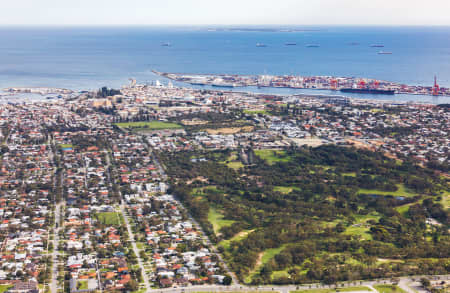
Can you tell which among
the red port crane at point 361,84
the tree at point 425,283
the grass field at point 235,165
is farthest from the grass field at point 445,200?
the red port crane at point 361,84

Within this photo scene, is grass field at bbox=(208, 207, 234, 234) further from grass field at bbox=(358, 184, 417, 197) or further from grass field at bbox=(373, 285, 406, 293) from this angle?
grass field at bbox=(358, 184, 417, 197)

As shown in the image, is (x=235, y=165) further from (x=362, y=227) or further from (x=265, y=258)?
(x=265, y=258)

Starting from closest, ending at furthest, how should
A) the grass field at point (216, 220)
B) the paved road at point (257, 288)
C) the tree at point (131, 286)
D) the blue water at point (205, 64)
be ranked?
the tree at point (131, 286) < the paved road at point (257, 288) < the grass field at point (216, 220) < the blue water at point (205, 64)

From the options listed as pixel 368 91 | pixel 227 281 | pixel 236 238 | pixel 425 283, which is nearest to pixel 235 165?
pixel 236 238

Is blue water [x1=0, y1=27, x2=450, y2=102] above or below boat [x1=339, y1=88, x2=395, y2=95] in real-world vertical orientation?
above

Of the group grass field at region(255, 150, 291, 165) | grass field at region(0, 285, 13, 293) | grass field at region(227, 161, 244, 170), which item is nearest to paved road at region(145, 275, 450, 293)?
grass field at region(0, 285, 13, 293)

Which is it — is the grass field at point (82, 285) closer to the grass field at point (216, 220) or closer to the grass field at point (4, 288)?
the grass field at point (4, 288)

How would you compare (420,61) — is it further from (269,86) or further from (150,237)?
(150,237)
